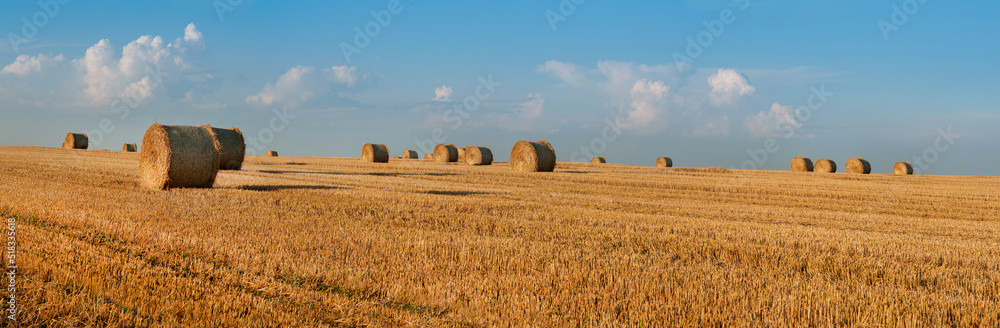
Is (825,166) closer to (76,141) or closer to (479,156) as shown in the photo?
(479,156)

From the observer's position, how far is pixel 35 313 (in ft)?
12.1

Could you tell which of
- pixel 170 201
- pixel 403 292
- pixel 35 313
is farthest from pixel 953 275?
pixel 170 201

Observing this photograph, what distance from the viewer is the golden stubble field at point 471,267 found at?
3.96 m

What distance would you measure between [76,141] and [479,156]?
31.8 meters

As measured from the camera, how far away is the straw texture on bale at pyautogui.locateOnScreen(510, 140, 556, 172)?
26625 mm

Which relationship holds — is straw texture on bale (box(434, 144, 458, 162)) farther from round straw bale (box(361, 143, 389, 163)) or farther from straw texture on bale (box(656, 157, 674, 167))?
straw texture on bale (box(656, 157, 674, 167))

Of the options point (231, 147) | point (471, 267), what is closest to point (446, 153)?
point (231, 147)

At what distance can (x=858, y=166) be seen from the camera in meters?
35.4

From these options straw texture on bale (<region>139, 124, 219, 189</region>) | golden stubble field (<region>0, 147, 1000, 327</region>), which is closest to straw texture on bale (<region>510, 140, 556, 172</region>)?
straw texture on bale (<region>139, 124, 219, 189</region>)

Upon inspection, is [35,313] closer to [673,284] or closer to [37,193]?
Result: [673,284]

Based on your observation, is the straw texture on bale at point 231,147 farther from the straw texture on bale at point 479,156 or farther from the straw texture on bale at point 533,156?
the straw texture on bale at point 479,156

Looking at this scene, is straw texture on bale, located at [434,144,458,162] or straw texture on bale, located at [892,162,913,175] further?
straw texture on bale, located at [434,144,458,162]

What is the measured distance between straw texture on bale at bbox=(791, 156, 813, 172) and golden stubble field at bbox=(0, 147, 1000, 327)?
95.9 feet

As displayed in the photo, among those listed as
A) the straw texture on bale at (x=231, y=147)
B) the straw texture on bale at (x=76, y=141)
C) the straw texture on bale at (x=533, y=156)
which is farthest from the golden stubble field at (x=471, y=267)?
the straw texture on bale at (x=76, y=141)
